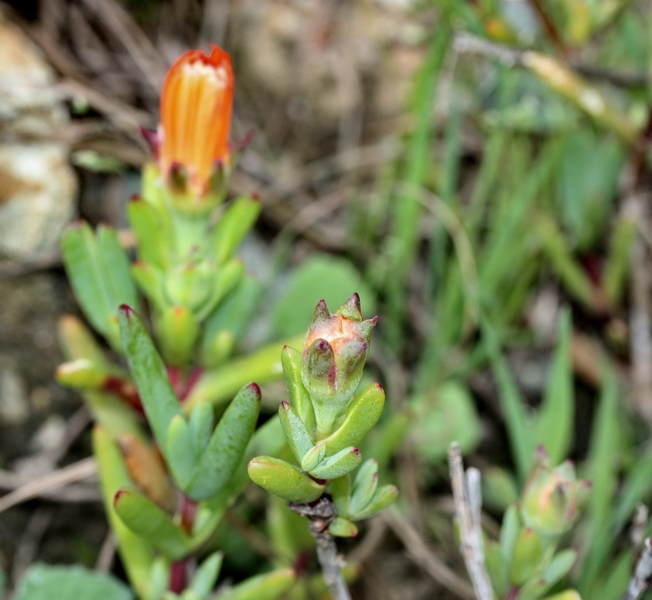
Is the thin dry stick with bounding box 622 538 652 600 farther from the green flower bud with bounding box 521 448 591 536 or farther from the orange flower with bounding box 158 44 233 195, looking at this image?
the orange flower with bounding box 158 44 233 195

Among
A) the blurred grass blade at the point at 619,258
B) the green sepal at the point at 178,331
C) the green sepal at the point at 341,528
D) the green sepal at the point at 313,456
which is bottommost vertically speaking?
the green sepal at the point at 341,528

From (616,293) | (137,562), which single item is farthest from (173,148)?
(616,293)

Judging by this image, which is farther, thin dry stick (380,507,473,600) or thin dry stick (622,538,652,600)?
thin dry stick (380,507,473,600)

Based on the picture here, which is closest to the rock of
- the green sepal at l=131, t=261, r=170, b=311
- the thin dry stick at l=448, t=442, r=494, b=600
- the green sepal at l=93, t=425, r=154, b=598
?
the green sepal at l=131, t=261, r=170, b=311

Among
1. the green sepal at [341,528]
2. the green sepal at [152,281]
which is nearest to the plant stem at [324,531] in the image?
the green sepal at [341,528]

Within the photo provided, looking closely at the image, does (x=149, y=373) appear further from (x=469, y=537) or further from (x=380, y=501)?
(x=469, y=537)

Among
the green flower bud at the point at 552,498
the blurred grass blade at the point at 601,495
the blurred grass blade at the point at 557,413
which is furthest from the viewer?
the blurred grass blade at the point at 557,413

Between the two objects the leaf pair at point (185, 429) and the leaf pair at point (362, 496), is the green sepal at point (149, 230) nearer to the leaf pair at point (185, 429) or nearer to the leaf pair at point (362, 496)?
the leaf pair at point (185, 429)
